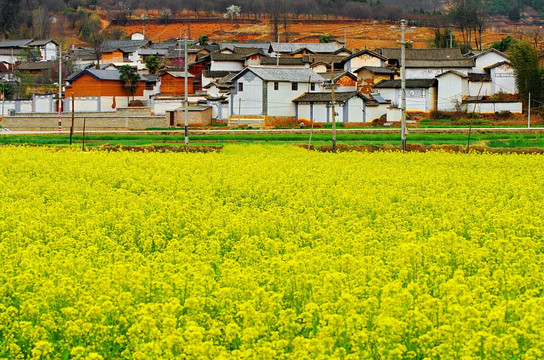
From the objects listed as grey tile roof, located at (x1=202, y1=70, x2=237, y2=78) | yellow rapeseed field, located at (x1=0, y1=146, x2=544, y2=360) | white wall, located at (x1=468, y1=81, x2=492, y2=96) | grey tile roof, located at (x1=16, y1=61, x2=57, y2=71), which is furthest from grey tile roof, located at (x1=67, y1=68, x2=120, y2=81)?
yellow rapeseed field, located at (x1=0, y1=146, x2=544, y2=360)

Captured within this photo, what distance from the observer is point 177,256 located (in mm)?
12281

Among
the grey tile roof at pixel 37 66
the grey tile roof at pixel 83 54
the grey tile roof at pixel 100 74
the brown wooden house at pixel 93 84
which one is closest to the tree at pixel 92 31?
the grey tile roof at pixel 83 54

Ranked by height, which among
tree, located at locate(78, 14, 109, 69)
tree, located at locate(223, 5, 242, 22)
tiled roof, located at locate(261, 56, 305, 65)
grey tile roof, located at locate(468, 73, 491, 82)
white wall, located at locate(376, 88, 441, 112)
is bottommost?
white wall, located at locate(376, 88, 441, 112)

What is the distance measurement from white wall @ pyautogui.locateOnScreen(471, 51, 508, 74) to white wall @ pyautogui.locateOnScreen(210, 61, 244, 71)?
26.8 metres

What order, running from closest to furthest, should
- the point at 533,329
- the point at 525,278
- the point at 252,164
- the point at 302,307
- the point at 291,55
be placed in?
the point at 533,329, the point at 302,307, the point at 525,278, the point at 252,164, the point at 291,55

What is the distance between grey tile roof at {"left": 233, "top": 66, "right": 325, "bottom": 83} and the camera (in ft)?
241

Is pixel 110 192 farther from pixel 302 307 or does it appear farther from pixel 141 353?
pixel 141 353

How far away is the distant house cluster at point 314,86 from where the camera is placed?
7288 cm

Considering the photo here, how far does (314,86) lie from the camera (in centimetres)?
7588

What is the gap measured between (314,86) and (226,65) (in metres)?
18.9

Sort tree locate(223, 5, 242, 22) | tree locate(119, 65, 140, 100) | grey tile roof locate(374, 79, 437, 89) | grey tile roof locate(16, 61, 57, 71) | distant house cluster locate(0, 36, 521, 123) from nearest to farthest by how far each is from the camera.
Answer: distant house cluster locate(0, 36, 521, 123)
grey tile roof locate(374, 79, 437, 89)
tree locate(119, 65, 140, 100)
grey tile roof locate(16, 61, 57, 71)
tree locate(223, 5, 242, 22)

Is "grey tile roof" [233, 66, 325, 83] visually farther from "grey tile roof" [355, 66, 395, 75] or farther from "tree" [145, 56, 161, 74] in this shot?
"tree" [145, 56, 161, 74]

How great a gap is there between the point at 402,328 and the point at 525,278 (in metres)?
2.97

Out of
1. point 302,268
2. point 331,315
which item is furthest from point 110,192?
point 331,315
